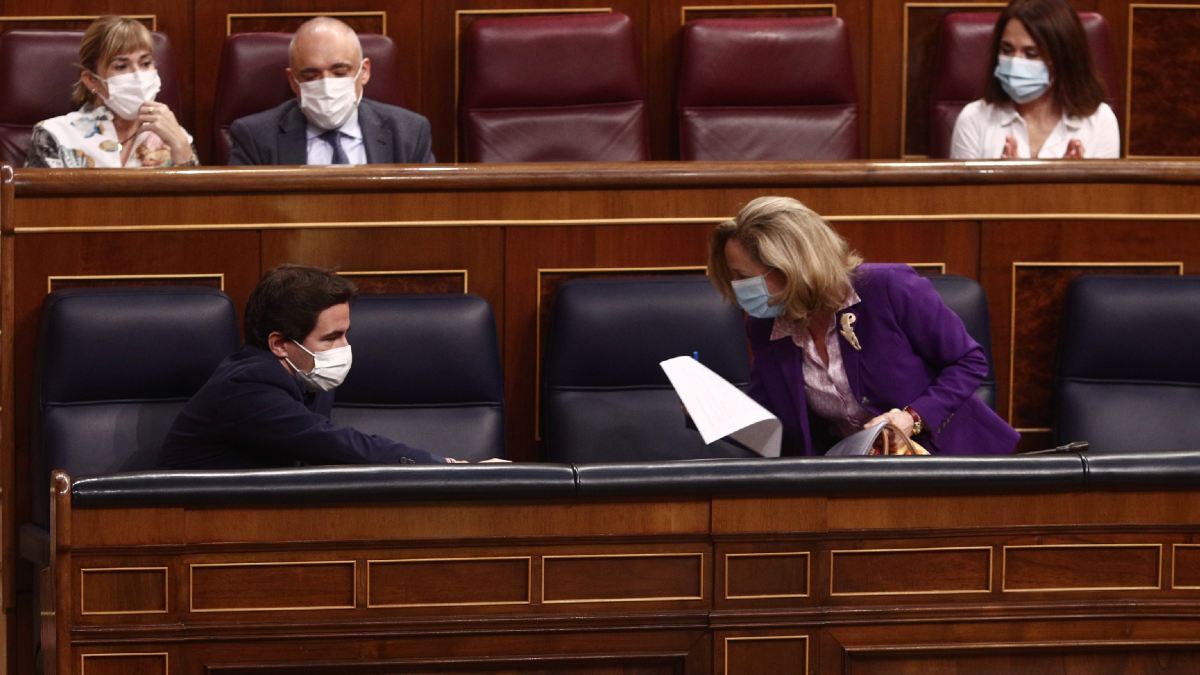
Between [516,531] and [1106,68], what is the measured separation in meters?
1.34

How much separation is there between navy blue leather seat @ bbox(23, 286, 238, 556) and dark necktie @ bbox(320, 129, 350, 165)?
0.38m

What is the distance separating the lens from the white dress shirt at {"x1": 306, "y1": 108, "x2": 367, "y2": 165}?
5.89 ft

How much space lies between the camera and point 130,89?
1784 millimetres

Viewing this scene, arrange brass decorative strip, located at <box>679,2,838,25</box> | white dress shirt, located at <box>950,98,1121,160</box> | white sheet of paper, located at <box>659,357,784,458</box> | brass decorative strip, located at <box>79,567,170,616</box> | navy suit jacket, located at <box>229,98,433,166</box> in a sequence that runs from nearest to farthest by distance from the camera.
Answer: brass decorative strip, located at <box>79,567,170,616</box>, white sheet of paper, located at <box>659,357,784,458</box>, navy suit jacket, located at <box>229,98,433,166</box>, white dress shirt, located at <box>950,98,1121,160</box>, brass decorative strip, located at <box>679,2,838,25</box>

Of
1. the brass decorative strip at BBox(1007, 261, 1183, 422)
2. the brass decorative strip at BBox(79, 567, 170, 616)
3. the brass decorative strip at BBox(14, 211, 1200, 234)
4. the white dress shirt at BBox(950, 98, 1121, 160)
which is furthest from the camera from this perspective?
the white dress shirt at BBox(950, 98, 1121, 160)

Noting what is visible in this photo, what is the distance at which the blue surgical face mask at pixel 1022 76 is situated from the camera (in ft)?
6.12

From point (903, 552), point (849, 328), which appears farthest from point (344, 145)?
point (903, 552)

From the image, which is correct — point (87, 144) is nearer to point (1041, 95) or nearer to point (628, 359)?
point (628, 359)

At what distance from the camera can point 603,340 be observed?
154cm

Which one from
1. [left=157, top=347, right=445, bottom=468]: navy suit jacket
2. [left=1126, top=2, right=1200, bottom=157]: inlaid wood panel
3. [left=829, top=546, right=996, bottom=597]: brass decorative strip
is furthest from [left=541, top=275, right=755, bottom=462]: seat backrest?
[left=1126, top=2, right=1200, bottom=157]: inlaid wood panel

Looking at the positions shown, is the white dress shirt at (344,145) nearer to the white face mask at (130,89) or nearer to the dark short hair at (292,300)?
the white face mask at (130,89)

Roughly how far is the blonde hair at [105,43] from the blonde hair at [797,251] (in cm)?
78

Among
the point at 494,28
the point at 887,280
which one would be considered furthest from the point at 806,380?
the point at 494,28

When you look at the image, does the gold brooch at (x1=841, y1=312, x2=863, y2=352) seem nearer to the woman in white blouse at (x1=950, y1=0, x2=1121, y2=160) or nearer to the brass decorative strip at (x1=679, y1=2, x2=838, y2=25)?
the woman in white blouse at (x1=950, y1=0, x2=1121, y2=160)
